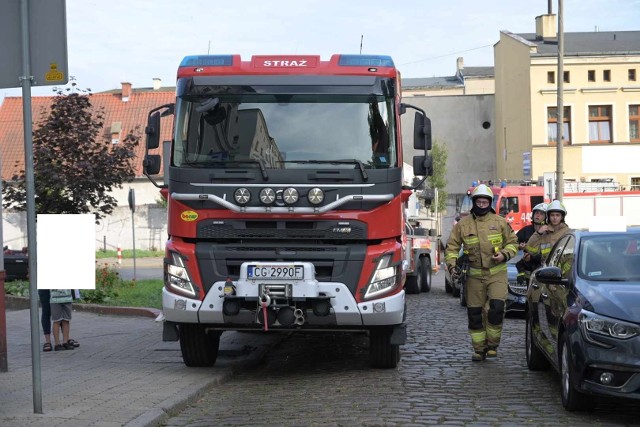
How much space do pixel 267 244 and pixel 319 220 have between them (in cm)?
58

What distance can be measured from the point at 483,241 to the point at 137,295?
1197 cm

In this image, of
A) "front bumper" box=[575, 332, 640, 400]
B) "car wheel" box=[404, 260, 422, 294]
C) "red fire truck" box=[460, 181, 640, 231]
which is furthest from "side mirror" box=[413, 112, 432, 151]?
"red fire truck" box=[460, 181, 640, 231]

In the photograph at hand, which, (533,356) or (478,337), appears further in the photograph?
(478,337)

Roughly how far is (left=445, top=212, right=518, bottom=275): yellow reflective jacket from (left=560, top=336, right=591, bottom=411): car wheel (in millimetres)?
3161

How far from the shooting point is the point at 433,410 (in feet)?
29.0

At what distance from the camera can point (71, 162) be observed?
872 inches

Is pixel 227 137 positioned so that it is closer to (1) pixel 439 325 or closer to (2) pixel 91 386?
(2) pixel 91 386

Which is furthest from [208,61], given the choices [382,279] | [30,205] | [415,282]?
[415,282]

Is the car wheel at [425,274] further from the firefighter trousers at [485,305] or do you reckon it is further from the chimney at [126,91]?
the chimney at [126,91]

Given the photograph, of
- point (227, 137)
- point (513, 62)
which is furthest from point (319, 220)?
point (513, 62)

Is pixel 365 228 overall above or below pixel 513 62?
below

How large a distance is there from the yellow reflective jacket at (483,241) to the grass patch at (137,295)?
340 inches

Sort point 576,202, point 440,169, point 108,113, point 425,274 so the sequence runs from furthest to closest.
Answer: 1. point 108,113
2. point 440,169
3. point 576,202
4. point 425,274

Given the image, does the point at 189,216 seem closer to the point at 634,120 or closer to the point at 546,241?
the point at 546,241
